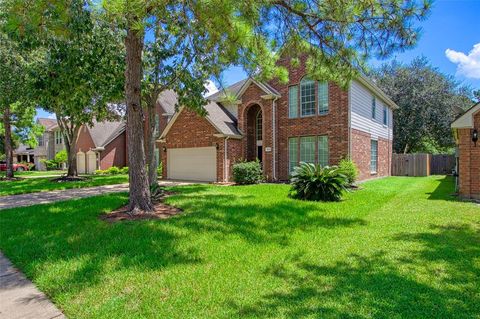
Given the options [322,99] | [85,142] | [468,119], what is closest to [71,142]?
[85,142]

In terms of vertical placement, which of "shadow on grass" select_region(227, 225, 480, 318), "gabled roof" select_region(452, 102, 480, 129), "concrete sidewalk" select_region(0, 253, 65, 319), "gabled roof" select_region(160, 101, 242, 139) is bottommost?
"concrete sidewalk" select_region(0, 253, 65, 319)

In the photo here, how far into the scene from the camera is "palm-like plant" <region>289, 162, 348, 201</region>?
10.4m

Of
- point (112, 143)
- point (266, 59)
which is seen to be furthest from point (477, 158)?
point (112, 143)

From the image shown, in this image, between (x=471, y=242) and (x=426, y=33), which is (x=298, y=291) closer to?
(x=471, y=242)

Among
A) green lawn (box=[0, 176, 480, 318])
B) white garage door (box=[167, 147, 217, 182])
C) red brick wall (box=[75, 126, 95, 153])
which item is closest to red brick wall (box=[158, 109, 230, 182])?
white garage door (box=[167, 147, 217, 182])

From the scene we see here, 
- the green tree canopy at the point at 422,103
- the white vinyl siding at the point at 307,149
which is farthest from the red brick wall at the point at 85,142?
the green tree canopy at the point at 422,103

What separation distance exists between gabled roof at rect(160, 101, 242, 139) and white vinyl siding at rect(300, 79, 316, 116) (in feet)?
13.0

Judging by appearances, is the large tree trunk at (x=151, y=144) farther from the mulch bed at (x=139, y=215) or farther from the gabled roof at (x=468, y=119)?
the gabled roof at (x=468, y=119)

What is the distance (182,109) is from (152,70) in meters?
6.82

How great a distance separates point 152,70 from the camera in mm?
12930

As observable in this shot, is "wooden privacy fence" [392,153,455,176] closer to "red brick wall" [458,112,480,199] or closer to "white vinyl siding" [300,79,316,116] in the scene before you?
"white vinyl siding" [300,79,316,116]

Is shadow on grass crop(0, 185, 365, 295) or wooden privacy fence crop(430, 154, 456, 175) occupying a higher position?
wooden privacy fence crop(430, 154, 456, 175)

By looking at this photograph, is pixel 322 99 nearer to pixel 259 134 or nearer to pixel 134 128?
pixel 259 134

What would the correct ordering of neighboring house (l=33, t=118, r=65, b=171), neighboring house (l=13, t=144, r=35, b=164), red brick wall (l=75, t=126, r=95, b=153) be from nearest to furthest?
red brick wall (l=75, t=126, r=95, b=153)
neighboring house (l=33, t=118, r=65, b=171)
neighboring house (l=13, t=144, r=35, b=164)
